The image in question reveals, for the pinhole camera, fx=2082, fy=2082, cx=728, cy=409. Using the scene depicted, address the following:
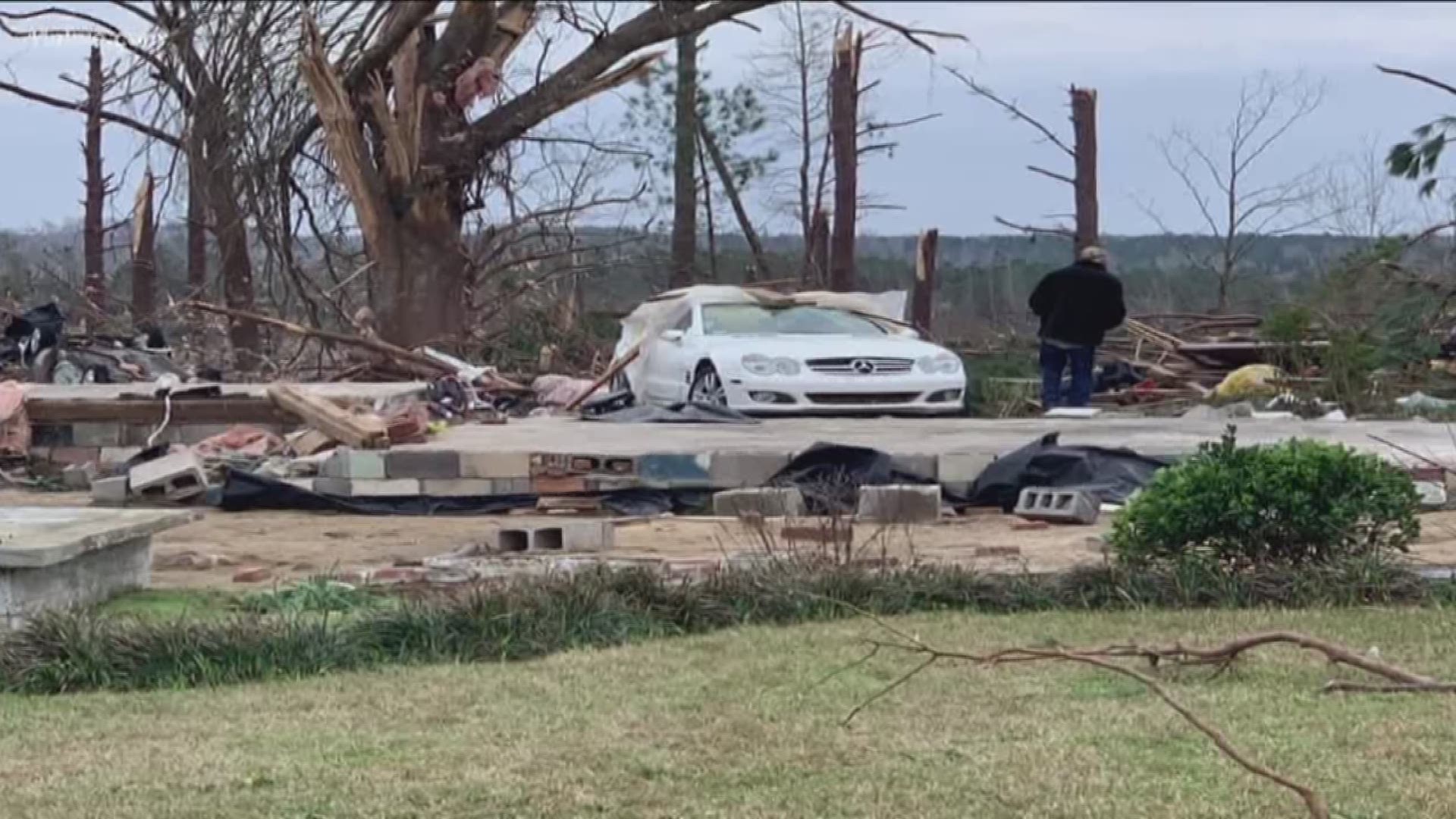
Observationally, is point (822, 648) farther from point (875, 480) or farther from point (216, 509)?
point (216, 509)

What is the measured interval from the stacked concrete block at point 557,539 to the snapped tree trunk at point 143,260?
1595 centimetres

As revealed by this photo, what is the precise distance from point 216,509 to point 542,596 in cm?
568

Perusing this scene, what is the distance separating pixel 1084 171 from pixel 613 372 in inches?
424

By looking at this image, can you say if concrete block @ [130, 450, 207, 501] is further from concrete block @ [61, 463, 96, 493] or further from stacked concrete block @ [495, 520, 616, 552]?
stacked concrete block @ [495, 520, 616, 552]

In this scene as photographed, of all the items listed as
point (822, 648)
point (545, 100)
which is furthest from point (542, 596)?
point (545, 100)

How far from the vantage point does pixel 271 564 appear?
33.1 feet

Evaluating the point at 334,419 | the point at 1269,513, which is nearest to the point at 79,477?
the point at 334,419

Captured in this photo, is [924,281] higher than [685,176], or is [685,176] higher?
[685,176]

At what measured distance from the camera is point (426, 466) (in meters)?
12.8

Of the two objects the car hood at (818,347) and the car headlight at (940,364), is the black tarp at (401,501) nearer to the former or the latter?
the car hood at (818,347)

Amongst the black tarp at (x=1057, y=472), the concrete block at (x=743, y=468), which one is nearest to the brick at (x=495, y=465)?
the concrete block at (x=743, y=468)

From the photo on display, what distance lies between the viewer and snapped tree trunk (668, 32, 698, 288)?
31.1m

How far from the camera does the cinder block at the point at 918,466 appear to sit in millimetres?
12477

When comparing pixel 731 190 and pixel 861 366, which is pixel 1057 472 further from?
pixel 731 190
